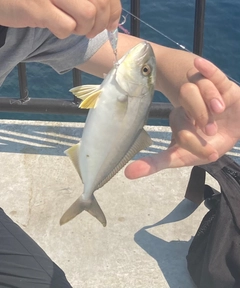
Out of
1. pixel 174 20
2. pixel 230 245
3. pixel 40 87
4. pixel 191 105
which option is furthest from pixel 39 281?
pixel 174 20

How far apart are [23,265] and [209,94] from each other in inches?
38.7

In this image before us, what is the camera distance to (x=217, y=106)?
1.23 metres

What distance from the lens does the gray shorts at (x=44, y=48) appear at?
5.57 ft

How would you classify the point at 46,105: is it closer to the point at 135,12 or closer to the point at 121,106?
the point at 135,12

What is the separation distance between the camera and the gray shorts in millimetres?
1697

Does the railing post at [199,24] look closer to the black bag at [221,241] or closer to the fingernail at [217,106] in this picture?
the black bag at [221,241]

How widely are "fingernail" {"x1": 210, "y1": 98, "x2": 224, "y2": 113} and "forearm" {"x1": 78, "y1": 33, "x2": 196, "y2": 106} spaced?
327 mm

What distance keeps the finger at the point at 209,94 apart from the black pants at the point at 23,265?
940 mm

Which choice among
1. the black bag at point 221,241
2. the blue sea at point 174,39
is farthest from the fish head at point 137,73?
the blue sea at point 174,39

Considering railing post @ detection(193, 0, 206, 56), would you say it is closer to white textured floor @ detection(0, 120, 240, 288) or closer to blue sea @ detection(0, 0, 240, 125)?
white textured floor @ detection(0, 120, 240, 288)

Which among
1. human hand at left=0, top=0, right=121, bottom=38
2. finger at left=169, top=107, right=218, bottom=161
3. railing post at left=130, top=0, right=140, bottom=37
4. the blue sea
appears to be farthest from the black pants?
the blue sea

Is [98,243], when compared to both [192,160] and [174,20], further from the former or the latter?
[174,20]

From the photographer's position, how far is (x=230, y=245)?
77.0 inches

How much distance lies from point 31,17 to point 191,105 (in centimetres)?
46
